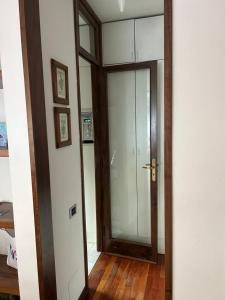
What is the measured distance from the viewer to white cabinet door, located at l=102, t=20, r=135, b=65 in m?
2.49

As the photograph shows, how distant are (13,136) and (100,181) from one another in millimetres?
1499

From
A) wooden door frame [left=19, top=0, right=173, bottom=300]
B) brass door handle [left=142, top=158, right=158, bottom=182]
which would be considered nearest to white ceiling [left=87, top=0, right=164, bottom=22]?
wooden door frame [left=19, top=0, right=173, bottom=300]

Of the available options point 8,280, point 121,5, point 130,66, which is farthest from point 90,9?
point 8,280

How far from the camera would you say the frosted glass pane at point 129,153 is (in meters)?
2.54

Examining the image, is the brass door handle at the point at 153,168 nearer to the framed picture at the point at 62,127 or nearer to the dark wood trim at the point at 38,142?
the framed picture at the point at 62,127

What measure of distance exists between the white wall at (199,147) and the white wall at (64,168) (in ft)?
2.71

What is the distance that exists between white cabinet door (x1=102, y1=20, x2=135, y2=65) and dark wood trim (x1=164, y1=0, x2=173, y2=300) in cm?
149

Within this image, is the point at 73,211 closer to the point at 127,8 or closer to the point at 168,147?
the point at 168,147

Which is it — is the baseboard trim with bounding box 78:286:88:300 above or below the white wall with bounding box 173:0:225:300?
below

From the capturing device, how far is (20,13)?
125cm

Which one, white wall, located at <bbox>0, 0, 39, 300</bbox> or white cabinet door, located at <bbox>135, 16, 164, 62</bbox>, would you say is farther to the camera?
white cabinet door, located at <bbox>135, 16, 164, 62</bbox>

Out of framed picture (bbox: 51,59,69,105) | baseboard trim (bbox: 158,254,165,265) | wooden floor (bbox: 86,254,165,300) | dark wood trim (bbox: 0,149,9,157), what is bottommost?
wooden floor (bbox: 86,254,165,300)

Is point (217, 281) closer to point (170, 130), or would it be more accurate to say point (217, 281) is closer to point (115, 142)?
point (170, 130)

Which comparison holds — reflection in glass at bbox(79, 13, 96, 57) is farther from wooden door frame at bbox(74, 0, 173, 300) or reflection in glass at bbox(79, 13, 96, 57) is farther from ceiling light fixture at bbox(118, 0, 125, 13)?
wooden door frame at bbox(74, 0, 173, 300)
